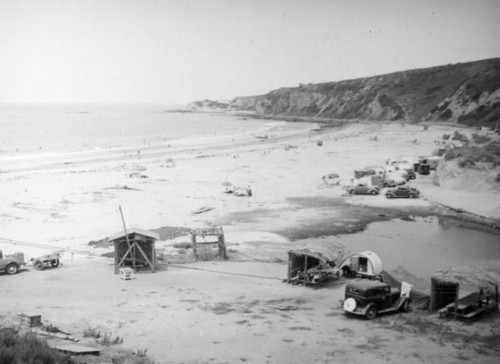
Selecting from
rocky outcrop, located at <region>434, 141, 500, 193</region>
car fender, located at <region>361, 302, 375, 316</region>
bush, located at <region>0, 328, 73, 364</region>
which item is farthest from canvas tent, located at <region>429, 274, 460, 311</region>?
rocky outcrop, located at <region>434, 141, 500, 193</region>

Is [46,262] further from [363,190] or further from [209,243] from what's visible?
[363,190]

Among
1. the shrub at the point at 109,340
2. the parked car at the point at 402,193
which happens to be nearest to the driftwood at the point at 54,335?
the shrub at the point at 109,340

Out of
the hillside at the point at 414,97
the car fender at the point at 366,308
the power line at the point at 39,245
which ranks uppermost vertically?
the hillside at the point at 414,97

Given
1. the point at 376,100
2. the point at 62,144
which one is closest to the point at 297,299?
the point at 62,144

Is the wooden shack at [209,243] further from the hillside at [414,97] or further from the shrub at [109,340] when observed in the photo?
the hillside at [414,97]

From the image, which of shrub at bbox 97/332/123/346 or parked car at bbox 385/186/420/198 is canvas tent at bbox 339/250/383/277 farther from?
parked car at bbox 385/186/420/198

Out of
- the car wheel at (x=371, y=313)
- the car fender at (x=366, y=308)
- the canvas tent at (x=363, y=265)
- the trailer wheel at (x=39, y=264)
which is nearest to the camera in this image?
the car fender at (x=366, y=308)

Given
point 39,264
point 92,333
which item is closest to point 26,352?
A: point 92,333
